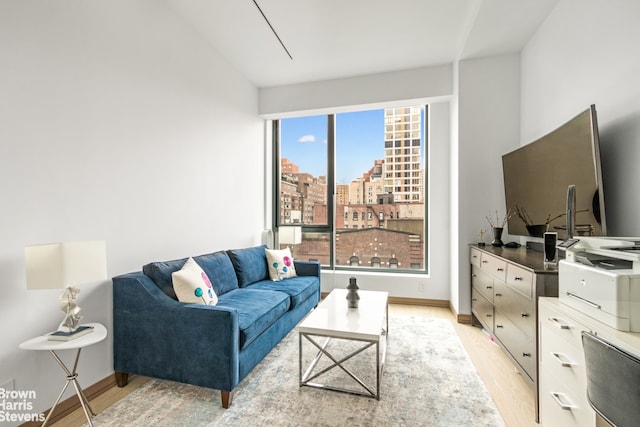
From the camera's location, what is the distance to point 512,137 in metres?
3.39

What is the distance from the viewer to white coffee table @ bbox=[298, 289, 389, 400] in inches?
79.0

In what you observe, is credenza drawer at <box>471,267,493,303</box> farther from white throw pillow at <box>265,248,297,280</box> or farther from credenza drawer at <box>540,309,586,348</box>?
white throw pillow at <box>265,248,297,280</box>

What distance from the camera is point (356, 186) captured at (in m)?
4.64

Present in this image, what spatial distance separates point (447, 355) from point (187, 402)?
7.06 ft

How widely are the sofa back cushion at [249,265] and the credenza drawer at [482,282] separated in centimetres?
245

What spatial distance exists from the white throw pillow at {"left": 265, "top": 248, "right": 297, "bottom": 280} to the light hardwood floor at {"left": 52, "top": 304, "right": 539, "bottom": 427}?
1698mm

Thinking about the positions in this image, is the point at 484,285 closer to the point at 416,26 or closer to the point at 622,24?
the point at 622,24

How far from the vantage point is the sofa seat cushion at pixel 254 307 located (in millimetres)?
2145

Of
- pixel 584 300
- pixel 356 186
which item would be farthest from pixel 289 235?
pixel 584 300

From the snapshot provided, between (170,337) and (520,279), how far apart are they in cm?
250

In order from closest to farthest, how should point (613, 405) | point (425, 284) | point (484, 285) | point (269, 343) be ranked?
point (613, 405)
point (269, 343)
point (484, 285)
point (425, 284)

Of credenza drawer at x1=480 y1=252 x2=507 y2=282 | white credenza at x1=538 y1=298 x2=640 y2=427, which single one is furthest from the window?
white credenza at x1=538 y1=298 x2=640 y2=427

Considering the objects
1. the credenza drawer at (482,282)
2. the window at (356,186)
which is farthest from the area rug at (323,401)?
the window at (356,186)

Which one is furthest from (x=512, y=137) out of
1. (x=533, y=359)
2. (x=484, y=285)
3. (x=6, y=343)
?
(x=6, y=343)
